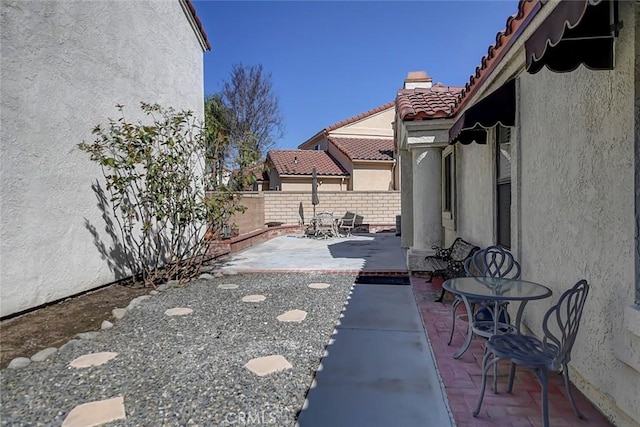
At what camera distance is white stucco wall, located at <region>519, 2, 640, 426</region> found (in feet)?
9.28

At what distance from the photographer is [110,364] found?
4547mm

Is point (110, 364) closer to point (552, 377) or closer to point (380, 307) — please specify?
point (380, 307)

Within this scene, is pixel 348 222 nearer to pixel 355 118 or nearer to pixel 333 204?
pixel 333 204

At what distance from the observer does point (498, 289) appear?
4215mm

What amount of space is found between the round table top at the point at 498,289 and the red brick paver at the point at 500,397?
90 cm

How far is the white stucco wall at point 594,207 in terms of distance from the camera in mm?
2828

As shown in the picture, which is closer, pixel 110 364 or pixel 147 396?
pixel 147 396

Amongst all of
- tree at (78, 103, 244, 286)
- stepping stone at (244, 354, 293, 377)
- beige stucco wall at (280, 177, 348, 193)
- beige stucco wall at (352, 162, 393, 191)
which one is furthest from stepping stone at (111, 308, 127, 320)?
beige stucco wall at (352, 162, 393, 191)

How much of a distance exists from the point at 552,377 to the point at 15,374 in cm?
Result: 606

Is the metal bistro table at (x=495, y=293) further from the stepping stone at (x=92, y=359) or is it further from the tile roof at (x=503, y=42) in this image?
the stepping stone at (x=92, y=359)

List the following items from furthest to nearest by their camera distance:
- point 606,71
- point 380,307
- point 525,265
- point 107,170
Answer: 1. point 107,170
2. point 380,307
3. point 525,265
4. point 606,71

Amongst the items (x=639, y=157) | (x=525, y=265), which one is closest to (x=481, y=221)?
(x=525, y=265)

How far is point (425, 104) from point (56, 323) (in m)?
9.31

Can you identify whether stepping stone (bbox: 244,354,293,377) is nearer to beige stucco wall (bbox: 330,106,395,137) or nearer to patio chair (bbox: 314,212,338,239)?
patio chair (bbox: 314,212,338,239)
